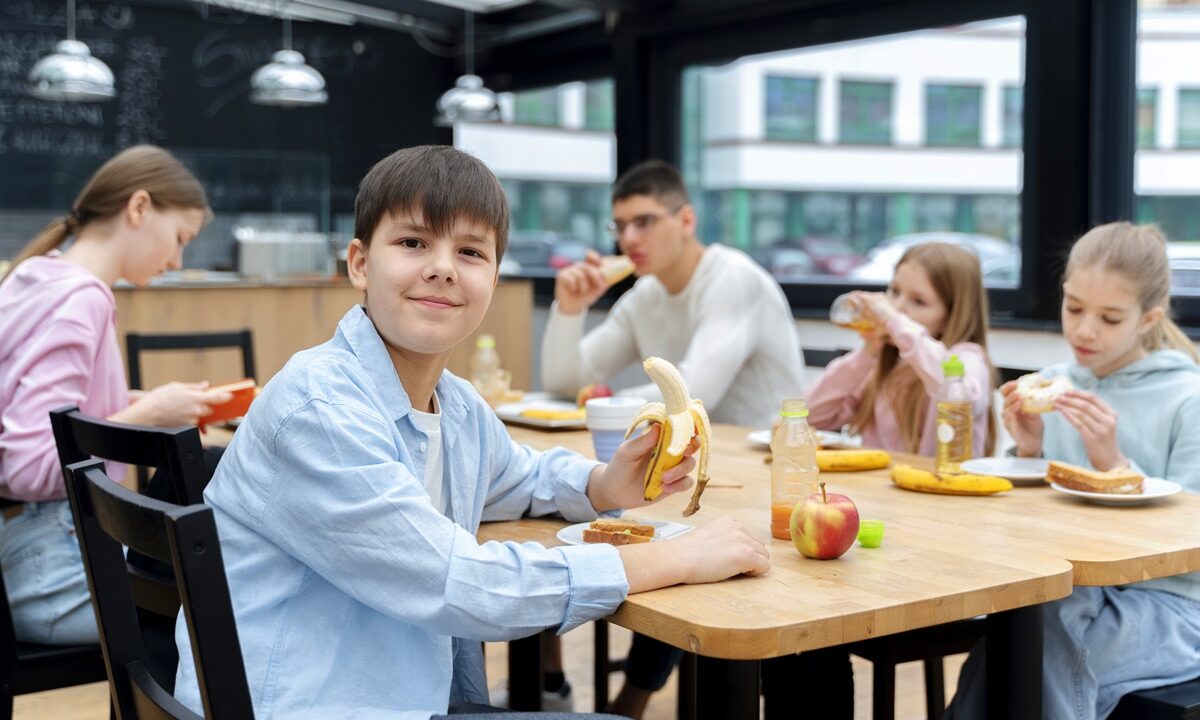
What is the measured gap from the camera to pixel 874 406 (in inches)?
108

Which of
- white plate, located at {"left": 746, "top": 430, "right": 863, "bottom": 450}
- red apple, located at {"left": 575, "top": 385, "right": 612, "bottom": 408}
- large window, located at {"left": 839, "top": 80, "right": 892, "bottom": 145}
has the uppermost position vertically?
large window, located at {"left": 839, "top": 80, "right": 892, "bottom": 145}

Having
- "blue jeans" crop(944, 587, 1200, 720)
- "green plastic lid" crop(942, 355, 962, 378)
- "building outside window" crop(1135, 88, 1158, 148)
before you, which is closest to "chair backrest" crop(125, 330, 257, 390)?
"green plastic lid" crop(942, 355, 962, 378)

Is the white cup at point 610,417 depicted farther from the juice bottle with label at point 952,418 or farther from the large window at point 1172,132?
the large window at point 1172,132

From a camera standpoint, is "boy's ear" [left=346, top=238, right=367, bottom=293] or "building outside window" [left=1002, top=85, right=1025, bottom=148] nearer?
"boy's ear" [left=346, top=238, right=367, bottom=293]

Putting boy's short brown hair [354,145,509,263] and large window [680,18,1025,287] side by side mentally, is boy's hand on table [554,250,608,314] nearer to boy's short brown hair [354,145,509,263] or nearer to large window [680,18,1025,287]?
large window [680,18,1025,287]

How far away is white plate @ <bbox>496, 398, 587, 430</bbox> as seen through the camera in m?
2.70

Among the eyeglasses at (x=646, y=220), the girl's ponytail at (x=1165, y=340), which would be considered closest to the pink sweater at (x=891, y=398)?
the girl's ponytail at (x=1165, y=340)

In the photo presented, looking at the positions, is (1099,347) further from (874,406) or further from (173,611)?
(173,611)

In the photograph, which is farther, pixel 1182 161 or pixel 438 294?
pixel 1182 161

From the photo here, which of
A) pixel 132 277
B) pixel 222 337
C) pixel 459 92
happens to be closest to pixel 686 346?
pixel 222 337

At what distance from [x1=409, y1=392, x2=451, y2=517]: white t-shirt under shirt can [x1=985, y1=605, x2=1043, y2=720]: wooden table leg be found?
2.23 feet

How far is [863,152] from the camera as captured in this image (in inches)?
206

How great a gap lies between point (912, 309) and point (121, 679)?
1883 mm

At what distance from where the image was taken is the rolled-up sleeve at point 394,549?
4.15 ft
